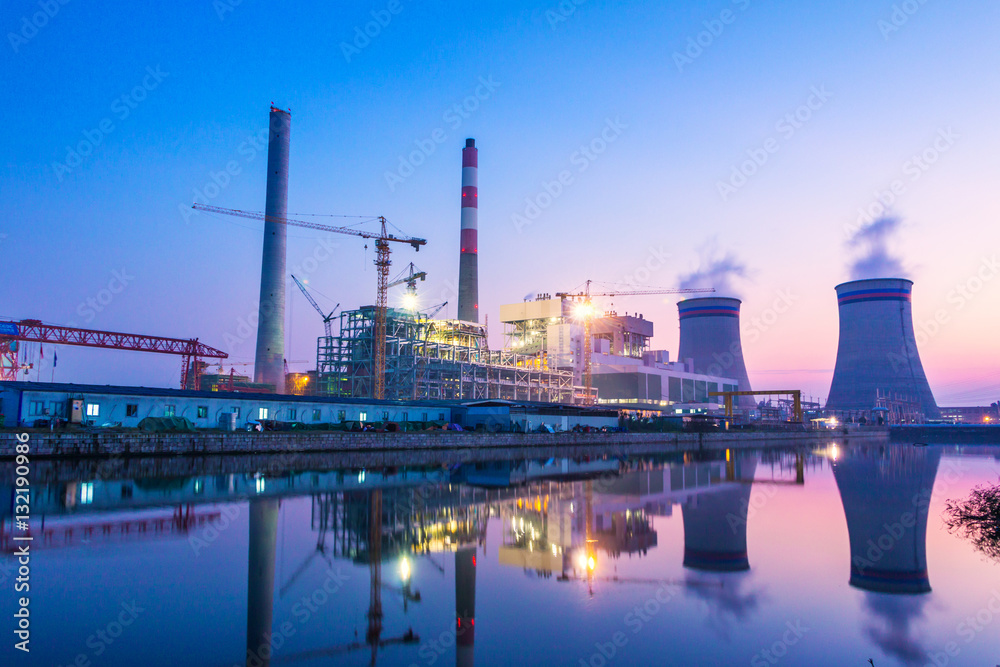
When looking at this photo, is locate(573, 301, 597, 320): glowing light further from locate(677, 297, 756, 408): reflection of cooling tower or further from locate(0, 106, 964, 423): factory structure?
locate(677, 297, 756, 408): reflection of cooling tower

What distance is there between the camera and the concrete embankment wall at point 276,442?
79.7 feet

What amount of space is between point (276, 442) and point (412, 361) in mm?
31174

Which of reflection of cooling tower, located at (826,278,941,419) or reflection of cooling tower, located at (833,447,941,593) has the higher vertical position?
reflection of cooling tower, located at (826,278,941,419)

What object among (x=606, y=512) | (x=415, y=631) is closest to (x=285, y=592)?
(x=415, y=631)

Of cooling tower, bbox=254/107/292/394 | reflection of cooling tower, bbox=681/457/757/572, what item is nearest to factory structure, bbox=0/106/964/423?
cooling tower, bbox=254/107/292/394

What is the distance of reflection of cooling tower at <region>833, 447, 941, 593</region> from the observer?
1017 cm

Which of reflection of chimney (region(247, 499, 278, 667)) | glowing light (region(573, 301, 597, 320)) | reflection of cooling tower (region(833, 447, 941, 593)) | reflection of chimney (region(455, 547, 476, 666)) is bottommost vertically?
reflection of cooling tower (region(833, 447, 941, 593))

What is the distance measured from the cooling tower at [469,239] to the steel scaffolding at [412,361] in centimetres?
235

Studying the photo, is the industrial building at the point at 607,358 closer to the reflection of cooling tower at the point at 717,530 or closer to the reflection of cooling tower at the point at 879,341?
the reflection of cooling tower at the point at 879,341

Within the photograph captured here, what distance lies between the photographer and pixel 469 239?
71500mm

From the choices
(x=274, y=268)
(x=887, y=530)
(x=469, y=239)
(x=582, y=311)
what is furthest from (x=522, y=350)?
(x=887, y=530)

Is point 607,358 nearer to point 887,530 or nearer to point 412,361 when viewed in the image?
point 412,361

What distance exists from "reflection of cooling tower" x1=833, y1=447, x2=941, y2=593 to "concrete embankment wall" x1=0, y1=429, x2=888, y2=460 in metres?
19.0

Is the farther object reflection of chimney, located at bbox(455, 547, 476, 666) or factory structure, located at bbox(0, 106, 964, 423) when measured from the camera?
factory structure, located at bbox(0, 106, 964, 423)
